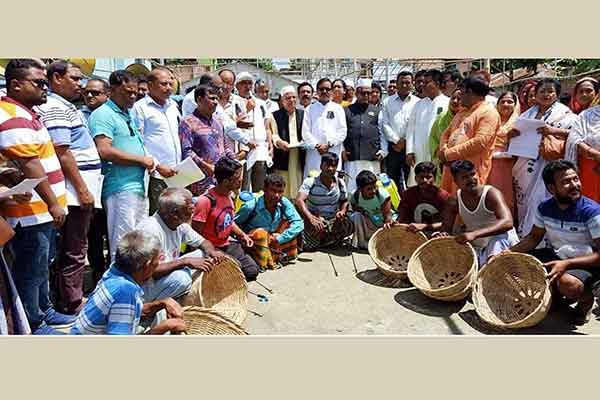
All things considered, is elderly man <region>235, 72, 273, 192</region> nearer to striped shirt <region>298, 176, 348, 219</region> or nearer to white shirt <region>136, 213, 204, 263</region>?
striped shirt <region>298, 176, 348, 219</region>

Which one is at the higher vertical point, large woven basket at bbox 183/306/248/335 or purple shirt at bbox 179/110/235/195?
purple shirt at bbox 179/110/235/195

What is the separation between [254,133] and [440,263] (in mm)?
2629

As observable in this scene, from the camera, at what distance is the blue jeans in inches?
114

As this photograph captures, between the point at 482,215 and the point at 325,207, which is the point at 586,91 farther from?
the point at 325,207

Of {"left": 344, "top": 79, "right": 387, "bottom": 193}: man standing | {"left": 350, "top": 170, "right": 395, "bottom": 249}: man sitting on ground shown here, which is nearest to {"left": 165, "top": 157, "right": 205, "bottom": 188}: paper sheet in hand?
{"left": 350, "top": 170, "right": 395, "bottom": 249}: man sitting on ground

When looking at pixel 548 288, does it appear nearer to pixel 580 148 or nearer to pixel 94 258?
pixel 580 148

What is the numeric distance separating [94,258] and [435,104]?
3878mm

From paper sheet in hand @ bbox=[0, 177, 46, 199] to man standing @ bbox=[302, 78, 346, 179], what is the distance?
3527mm

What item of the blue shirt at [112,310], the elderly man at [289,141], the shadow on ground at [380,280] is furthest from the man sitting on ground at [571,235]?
the elderly man at [289,141]

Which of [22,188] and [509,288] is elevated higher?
[22,188]

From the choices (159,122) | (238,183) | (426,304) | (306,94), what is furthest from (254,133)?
(426,304)

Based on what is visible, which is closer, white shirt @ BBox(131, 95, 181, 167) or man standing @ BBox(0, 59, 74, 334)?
man standing @ BBox(0, 59, 74, 334)

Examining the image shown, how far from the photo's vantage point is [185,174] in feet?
12.6

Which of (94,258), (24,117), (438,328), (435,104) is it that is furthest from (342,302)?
(435,104)
